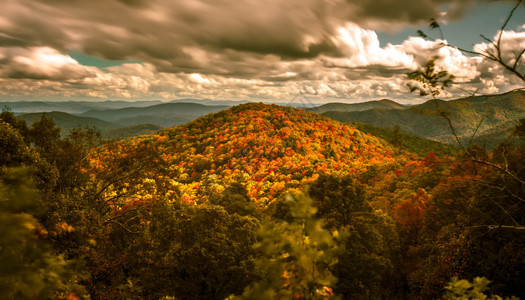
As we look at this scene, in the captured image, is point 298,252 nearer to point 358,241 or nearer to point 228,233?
point 358,241

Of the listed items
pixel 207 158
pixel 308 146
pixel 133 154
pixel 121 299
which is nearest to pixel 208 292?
Answer: pixel 121 299

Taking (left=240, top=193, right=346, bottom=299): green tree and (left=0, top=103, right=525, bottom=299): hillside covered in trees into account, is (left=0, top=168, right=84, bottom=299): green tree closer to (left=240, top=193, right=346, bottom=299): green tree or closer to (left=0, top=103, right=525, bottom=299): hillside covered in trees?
(left=0, top=103, right=525, bottom=299): hillside covered in trees

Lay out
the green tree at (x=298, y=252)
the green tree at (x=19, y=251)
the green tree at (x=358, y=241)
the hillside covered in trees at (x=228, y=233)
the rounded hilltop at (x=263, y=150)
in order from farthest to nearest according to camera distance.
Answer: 1. the rounded hilltop at (x=263, y=150)
2. the green tree at (x=358, y=241)
3. the hillside covered in trees at (x=228, y=233)
4. the green tree at (x=298, y=252)
5. the green tree at (x=19, y=251)

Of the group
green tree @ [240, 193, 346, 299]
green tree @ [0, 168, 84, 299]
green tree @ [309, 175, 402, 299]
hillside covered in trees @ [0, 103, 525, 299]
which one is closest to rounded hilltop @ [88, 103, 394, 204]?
green tree @ [309, 175, 402, 299]

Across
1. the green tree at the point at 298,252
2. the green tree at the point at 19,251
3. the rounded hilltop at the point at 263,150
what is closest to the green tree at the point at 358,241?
the green tree at the point at 298,252

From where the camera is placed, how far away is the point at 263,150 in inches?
3204

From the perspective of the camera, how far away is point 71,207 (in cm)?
1250

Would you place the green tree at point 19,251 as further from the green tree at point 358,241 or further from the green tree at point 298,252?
the green tree at point 358,241

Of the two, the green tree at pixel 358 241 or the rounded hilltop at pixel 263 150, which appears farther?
the rounded hilltop at pixel 263 150

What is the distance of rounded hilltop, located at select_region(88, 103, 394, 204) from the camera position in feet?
203

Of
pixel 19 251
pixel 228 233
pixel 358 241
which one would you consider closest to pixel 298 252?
pixel 19 251

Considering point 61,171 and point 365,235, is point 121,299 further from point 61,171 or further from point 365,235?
point 365,235

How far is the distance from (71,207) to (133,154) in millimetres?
5186

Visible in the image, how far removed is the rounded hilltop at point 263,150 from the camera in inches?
2432
